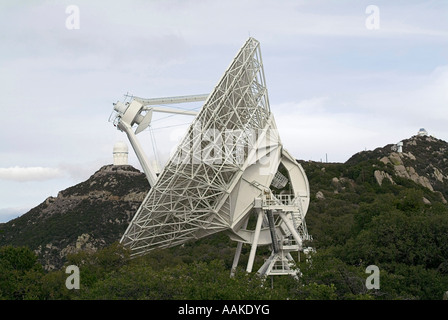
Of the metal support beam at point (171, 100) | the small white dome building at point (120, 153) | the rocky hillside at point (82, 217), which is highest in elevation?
the small white dome building at point (120, 153)

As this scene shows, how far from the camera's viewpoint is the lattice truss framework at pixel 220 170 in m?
38.0

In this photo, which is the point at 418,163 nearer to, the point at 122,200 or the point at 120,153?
the point at 120,153

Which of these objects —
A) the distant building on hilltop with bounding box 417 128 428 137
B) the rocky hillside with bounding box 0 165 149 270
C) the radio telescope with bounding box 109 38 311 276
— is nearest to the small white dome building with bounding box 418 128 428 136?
the distant building on hilltop with bounding box 417 128 428 137

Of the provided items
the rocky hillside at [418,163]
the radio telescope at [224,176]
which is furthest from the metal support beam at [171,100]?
the rocky hillside at [418,163]

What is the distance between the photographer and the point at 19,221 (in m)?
114

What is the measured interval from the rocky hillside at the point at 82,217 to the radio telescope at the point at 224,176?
4630 centimetres

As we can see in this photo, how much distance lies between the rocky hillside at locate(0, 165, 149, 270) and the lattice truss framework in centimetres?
4666

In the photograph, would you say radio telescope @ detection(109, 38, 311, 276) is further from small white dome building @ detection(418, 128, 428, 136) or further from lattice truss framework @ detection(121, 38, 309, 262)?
small white dome building @ detection(418, 128, 428, 136)

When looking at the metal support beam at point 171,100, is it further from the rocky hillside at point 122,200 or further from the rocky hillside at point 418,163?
the rocky hillside at point 418,163

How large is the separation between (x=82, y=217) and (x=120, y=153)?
823 inches
